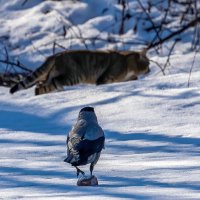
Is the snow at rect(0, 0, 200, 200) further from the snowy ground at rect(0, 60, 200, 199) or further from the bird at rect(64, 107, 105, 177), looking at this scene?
the bird at rect(64, 107, 105, 177)

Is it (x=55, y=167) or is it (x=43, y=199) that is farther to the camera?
(x=55, y=167)

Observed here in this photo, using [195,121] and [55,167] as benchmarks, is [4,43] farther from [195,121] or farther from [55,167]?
[55,167]

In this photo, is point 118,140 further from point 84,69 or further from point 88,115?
point 84,69

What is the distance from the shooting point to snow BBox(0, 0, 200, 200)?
4762mm

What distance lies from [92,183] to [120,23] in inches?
447

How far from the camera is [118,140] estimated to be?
7.08 m

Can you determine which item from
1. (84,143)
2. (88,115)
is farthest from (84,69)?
(84,143)

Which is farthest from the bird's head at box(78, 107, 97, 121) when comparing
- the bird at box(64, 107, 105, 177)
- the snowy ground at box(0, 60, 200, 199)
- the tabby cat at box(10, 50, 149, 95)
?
the tabby cat at box(10, 50, 149, 95)

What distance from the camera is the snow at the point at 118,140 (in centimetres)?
476

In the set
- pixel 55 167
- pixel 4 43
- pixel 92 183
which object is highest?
pixel 92 183

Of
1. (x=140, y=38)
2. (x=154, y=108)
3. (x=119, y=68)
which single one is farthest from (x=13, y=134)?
(x=140, y=38)

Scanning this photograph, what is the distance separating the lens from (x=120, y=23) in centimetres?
1600

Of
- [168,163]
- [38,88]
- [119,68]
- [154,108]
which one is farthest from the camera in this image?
[119,68]

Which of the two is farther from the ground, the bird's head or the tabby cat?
the bird's head
